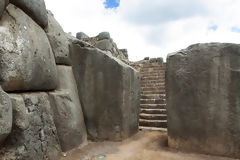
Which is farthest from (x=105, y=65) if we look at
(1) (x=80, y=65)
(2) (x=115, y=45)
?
(2) (x=115, y=45)

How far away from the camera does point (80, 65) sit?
3.99 m

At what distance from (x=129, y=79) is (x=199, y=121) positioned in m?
1.70

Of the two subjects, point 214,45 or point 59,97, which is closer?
point 214,45

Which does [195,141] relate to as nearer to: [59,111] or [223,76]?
[223,76]

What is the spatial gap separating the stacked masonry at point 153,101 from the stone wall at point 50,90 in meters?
0.96

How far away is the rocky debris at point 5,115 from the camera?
1.88m

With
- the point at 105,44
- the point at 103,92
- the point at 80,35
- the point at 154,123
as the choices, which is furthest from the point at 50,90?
the point at 80,35

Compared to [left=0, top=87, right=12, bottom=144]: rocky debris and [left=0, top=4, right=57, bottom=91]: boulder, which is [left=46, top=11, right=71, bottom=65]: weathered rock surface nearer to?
[left=0, top=4, right=57, bottom=91]: boulder

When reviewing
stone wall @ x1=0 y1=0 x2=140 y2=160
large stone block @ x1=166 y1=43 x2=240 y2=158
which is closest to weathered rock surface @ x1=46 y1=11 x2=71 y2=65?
stone wall @ x1=0 y1=0 x2=140 y2=160

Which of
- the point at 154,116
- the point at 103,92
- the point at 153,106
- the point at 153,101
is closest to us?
the point at 103,92

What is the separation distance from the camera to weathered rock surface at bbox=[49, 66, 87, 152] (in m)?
3.15

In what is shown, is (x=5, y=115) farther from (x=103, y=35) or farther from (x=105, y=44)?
(x=103, y=35)

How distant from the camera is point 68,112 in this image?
3365 millimetres

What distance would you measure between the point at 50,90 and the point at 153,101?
3749mm
